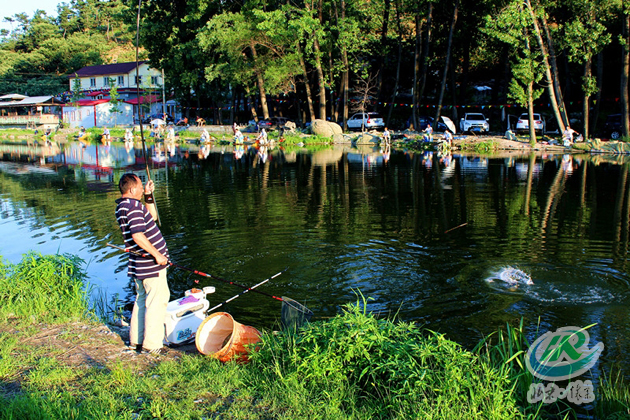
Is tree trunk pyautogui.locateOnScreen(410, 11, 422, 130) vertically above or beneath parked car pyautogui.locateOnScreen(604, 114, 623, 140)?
above

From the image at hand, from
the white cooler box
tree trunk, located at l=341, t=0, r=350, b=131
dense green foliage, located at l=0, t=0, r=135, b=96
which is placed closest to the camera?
the white cooler box

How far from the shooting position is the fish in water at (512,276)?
8.97 m

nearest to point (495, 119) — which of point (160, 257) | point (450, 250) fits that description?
point (450, 250)

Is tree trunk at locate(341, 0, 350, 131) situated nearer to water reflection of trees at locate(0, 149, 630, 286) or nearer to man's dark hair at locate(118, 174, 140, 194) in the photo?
water reflection of trees at locate(0, 149, 630, 286)

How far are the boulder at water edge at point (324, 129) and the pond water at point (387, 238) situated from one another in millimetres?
21918

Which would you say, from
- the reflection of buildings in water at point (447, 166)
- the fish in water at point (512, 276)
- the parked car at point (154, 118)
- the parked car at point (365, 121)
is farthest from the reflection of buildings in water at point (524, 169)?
the parked car at point (154, 118)

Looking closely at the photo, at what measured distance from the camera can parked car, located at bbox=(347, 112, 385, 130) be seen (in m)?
49.1

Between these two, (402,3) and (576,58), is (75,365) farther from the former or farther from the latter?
(402,3)

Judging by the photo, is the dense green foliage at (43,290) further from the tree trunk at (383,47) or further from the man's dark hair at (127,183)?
the tree trunk at (383,47)

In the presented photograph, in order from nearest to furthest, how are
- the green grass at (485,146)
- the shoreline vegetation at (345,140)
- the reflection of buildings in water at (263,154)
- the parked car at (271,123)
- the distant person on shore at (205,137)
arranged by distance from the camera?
the reflection of buildings in water at (263,154)
the shoreline vegetation at (345,140)
the green grass at (485,146)
the distant person on shore at (205,137)
the parked car at (271,123)

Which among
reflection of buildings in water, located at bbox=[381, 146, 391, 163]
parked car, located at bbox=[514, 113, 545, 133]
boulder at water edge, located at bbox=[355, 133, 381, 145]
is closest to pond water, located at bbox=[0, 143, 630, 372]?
reflection of buildings in water, located at bbox=[381, 146, 391, 163]

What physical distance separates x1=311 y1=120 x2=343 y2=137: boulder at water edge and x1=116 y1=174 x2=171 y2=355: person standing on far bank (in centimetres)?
4106

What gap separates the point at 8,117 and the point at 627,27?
253ft

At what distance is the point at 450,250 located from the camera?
36.2ft
